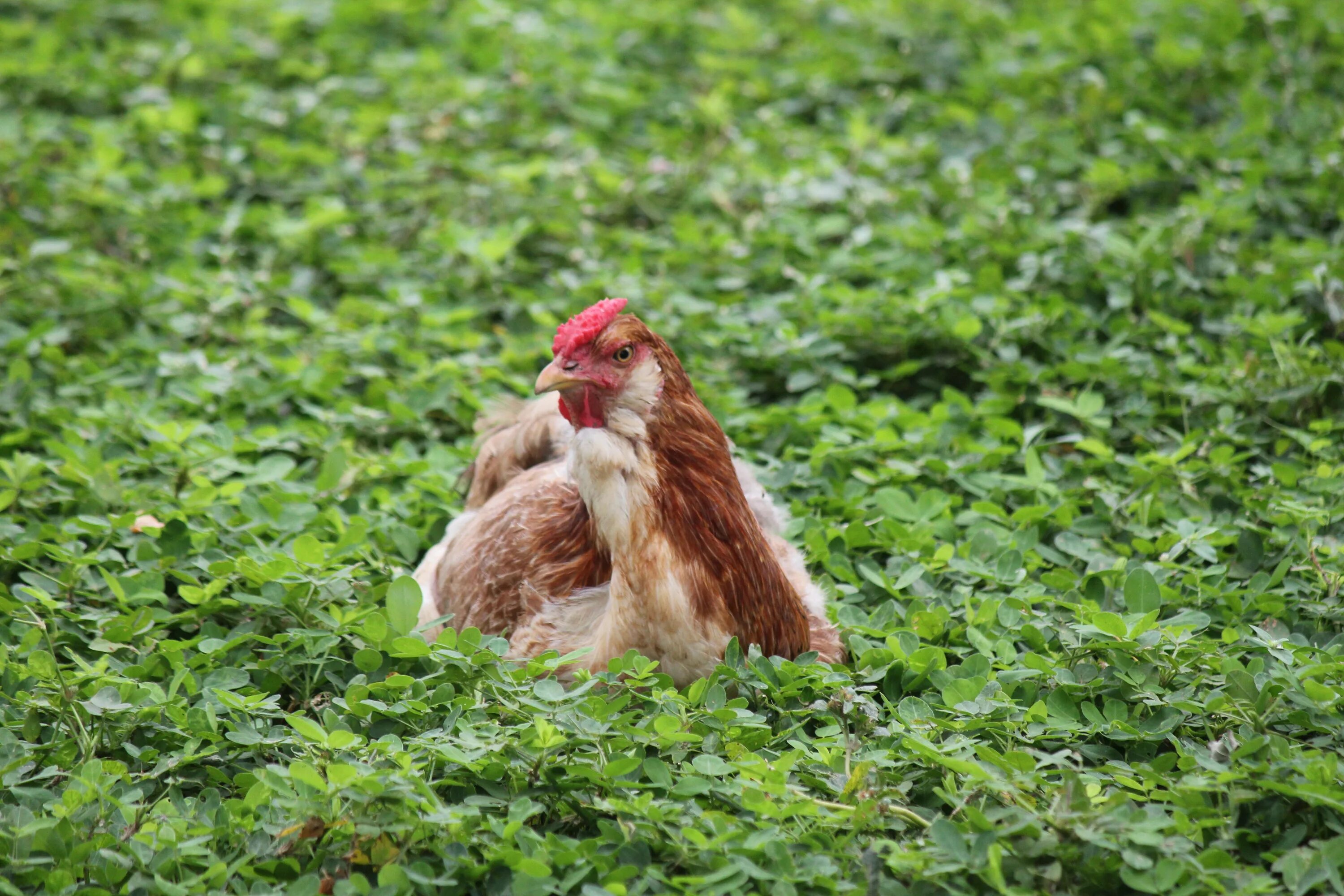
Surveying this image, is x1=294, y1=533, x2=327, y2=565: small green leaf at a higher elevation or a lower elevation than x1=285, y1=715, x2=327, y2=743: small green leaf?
lower

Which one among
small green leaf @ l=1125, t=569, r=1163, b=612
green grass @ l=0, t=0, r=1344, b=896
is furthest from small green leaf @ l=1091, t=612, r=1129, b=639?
small green leaf @ l=1125, t=569, r=1163, b=612

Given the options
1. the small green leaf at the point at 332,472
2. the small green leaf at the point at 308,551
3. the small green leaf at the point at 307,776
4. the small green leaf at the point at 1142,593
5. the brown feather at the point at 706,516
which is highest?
the brown feather at the point at 706,516

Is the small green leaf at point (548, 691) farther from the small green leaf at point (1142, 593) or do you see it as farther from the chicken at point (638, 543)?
the small green leaf at point (1142, 593)

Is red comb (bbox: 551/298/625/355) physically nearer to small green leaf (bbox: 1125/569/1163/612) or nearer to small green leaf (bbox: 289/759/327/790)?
small green leaf (bbox: 289/759/327/790)

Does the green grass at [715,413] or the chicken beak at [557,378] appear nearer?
the green grass at [715,413]

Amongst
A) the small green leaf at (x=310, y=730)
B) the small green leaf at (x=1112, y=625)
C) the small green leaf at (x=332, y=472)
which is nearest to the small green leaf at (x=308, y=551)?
the small green leaf at (x=332, y=472)

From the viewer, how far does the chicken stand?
9.70 feet

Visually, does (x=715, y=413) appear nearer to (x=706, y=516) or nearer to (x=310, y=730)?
(x=706, y=516)

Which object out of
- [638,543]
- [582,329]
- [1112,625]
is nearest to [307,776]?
[638,543]

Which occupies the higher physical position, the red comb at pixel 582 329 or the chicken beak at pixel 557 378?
the red comb at pixel 582 329

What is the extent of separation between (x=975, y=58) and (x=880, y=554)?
4352mm

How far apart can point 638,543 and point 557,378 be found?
42cm

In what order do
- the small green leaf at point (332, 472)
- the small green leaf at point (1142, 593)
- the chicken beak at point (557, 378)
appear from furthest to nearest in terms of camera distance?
the small green leaf at point (332, 472) < the small green leaf at point (1142, 593) < the chicken beak at point (557, 378)

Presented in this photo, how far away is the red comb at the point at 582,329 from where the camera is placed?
9.73 feet
